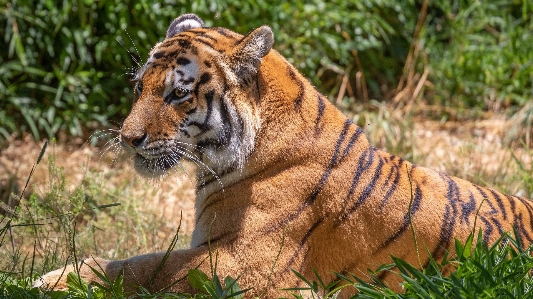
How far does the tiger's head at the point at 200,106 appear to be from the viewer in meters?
3.26

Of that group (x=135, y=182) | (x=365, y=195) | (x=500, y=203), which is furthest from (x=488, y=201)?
(x=135, y=182)

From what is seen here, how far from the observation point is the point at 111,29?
688cm

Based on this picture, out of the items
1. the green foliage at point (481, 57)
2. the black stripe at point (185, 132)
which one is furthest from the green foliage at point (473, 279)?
the green foliage at point (481, 57)

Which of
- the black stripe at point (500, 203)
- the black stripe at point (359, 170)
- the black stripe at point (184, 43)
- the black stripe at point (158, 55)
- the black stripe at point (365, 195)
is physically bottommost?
the black stripe at point (500, 203)

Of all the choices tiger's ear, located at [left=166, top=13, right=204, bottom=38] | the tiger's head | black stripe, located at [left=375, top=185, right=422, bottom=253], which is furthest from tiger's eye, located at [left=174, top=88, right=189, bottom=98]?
black stripe, located at [left=375, top=185, right=422, bottom=253]

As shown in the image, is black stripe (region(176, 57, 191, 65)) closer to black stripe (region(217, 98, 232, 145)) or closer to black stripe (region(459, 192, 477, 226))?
black stripe (region(217, 98, 232, 145))

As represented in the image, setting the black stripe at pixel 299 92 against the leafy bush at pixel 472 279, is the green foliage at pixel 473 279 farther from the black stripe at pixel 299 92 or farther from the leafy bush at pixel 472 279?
the black stripe at pixel 299 92

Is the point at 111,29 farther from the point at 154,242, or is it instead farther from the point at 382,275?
the point at 382,275

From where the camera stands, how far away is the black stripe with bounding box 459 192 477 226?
3387 mm

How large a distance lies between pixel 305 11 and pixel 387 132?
139 centimetres

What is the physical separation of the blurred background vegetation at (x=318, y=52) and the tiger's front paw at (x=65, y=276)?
3.58 m

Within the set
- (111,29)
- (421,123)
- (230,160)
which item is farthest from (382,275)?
(421,123)

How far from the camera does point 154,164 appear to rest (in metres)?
3.37

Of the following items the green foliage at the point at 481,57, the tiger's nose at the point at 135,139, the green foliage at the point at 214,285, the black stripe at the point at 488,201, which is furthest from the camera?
the green foliage at the point at 481,57
